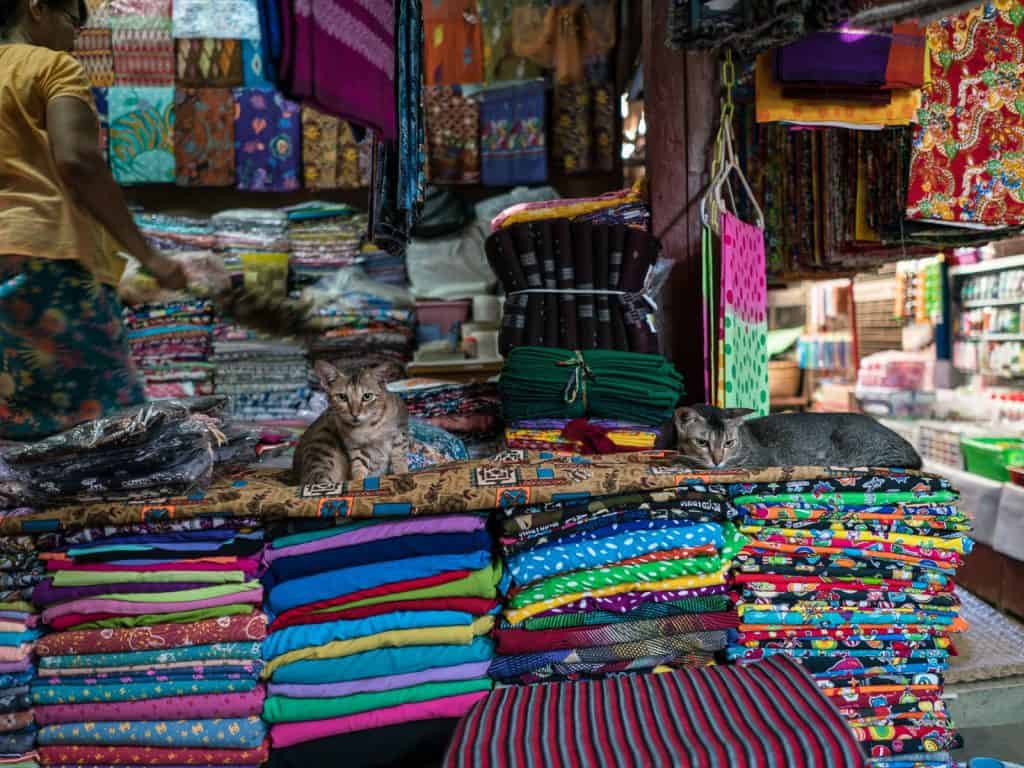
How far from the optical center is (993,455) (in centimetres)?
290

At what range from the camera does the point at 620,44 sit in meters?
3.87

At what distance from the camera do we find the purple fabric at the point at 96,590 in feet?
4.03

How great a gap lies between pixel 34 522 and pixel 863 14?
1.95 m

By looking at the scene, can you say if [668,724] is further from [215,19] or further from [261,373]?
[215,19]

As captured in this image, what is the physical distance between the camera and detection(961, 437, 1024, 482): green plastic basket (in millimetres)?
2811

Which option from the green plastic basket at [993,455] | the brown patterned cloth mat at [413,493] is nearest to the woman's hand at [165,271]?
the brown patterned cloth mat at [413,493]

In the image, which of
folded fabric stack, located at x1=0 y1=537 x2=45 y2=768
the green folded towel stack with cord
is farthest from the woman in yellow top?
the green folded towel stack with cord

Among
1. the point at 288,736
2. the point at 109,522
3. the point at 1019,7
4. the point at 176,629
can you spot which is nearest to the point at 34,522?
the point at 109,522

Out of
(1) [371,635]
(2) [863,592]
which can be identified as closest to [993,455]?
(2) [863,592]

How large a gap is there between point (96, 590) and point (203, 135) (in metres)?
3.11

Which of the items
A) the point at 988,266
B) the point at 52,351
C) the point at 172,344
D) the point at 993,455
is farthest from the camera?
the point at 988,266

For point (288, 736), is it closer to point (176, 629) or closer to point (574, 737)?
point (176, 629)

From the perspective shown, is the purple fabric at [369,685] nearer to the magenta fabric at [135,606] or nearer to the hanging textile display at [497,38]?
the magenta fabric at [135,606]

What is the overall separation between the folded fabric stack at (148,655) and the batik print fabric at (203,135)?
116 inches
